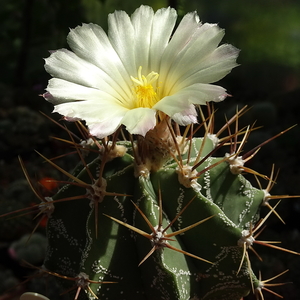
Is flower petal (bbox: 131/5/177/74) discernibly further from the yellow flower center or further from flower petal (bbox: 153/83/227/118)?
flower petal (bbox: 153/83/227/118)

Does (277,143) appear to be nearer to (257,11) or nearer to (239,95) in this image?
(239,95)

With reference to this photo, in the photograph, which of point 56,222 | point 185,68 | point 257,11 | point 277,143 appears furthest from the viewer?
point 257,11

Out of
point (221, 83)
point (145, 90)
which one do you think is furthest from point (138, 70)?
point (221, 83)

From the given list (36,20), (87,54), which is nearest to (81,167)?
(87,54)

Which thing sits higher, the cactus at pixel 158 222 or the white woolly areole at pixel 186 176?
the white woolly areole at pixel 186 176

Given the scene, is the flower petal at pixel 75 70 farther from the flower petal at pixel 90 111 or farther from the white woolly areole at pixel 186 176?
the white woolly areole at pixel 186 176

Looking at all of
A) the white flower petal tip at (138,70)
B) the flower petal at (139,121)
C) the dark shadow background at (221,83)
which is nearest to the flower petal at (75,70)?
the white flower petal tip at (138,70)

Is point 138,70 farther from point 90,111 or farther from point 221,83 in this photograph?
point 221,83
